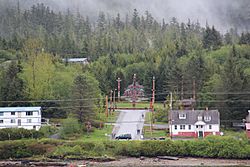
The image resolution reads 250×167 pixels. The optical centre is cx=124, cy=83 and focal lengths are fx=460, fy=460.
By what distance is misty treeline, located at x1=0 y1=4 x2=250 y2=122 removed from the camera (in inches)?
1724

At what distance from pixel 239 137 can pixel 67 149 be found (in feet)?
47.0

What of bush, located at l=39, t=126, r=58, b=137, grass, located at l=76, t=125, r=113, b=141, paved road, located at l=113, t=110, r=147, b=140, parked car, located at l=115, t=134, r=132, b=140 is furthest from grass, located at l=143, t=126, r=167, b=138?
bush, located at l=39, t=126, r=58, b=137

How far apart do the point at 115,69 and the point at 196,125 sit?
30.3 m

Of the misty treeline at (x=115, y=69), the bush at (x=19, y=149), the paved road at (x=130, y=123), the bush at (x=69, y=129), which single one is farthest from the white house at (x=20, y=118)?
the paved road at (x=130, y=123)

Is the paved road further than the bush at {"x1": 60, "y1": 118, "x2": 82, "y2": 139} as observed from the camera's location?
Yes

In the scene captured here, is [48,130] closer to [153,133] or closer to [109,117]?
[109,117]

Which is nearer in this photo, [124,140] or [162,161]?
[162,161]

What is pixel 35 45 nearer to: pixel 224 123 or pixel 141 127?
pixel 141 127

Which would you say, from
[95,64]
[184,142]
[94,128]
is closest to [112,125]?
[94,128]

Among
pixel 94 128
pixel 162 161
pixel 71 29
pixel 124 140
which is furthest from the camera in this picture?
pixel 71 29

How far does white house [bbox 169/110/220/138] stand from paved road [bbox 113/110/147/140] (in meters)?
3.35

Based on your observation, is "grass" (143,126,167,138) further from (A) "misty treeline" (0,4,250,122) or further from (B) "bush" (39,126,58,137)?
(B) "bush" (39,126,58,137)

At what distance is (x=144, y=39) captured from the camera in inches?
3888

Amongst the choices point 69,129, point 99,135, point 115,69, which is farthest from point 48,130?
point 115,69
